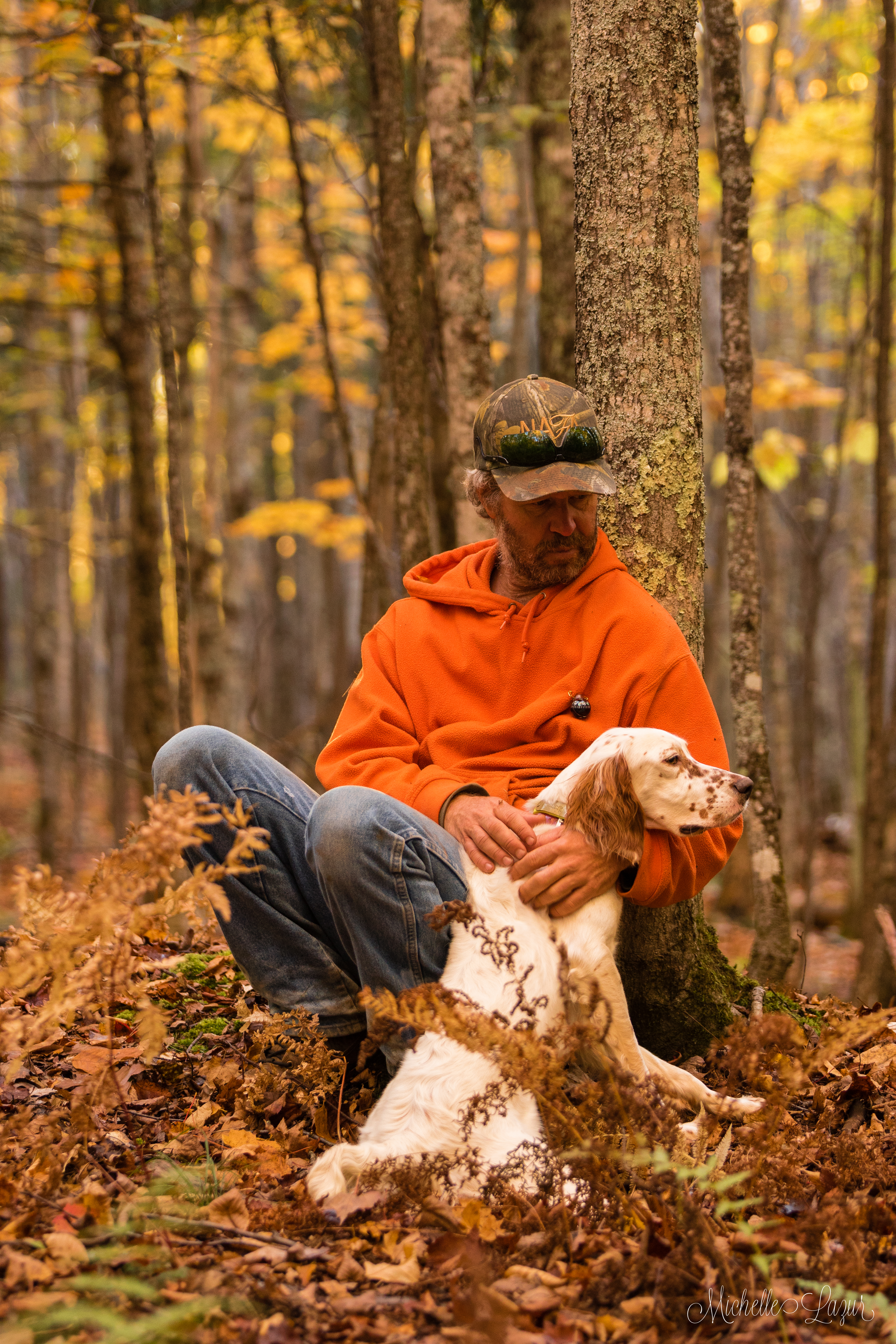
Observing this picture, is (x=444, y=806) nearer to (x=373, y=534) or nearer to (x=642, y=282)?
(x=642, y=282)

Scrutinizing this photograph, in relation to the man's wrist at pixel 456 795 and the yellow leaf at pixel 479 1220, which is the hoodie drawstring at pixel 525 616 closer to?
the man's wrist at pixel 456 795

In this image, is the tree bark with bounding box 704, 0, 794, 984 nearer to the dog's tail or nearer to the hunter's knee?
the hunter's knee

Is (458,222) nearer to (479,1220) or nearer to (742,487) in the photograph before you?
(742,487)

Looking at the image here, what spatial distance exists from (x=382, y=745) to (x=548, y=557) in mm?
796

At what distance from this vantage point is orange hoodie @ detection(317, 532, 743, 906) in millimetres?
2949

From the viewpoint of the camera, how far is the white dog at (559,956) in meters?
2.45

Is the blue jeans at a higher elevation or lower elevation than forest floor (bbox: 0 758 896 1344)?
higher

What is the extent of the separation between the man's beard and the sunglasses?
22 cm

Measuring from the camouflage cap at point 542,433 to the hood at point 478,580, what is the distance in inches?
11.0

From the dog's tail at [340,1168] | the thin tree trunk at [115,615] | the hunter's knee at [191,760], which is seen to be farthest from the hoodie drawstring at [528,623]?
the thin tree trunk at [115,615]

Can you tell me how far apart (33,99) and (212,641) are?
976 cm

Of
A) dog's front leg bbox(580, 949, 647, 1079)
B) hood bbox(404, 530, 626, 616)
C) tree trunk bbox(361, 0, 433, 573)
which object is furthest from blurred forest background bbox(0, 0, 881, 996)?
dog's front leg bbox(580, 949, 647, 1079)

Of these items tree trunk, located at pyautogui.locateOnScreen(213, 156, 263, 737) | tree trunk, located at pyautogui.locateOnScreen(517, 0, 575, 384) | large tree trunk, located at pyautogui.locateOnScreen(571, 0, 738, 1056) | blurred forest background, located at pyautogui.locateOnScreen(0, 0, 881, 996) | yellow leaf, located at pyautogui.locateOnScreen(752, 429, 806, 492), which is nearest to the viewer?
large tree trunk, located at pyautogui.locateOnScreen(571, 0, 738, 1056)

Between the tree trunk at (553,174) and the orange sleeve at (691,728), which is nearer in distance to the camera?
the orange sleeve at (691,728)
